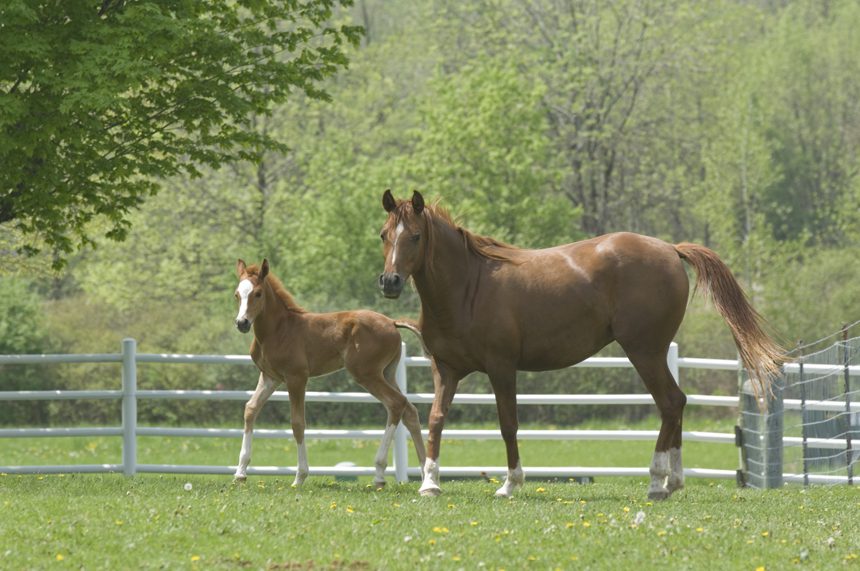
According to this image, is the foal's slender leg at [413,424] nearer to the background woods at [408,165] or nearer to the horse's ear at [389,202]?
the horse's ear at [389,202]

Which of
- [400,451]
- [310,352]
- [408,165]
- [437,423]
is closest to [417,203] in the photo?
[437,423]

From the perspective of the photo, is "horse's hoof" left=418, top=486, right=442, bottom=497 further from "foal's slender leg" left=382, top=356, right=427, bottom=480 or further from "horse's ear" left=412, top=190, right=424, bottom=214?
"horse's ear" left=412, top=190, right=424, bottom=214

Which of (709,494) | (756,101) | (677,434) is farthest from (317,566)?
(756,101)

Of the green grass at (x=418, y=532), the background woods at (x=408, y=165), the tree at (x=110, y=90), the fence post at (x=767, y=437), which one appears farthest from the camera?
the background woods at (x=408, y=165)

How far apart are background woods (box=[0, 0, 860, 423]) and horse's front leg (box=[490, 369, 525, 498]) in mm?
4665

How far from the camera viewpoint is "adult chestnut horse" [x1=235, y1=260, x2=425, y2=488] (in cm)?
1167

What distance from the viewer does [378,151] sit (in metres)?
44.4

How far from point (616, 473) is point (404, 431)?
7.46 feet

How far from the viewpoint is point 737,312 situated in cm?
1038

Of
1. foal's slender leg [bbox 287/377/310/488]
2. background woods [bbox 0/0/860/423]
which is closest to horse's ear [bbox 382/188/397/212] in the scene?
foal's slender leg [bbox 287/377/310/488]

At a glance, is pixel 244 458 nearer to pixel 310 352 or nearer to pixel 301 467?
pixel 301 467

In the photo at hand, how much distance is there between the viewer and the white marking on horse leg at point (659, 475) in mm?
10195

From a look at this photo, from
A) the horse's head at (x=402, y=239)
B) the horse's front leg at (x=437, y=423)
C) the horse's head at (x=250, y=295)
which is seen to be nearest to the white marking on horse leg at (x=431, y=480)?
the horse's front leg at (x=437, y=423)

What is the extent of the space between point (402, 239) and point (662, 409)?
2436 millimetres
